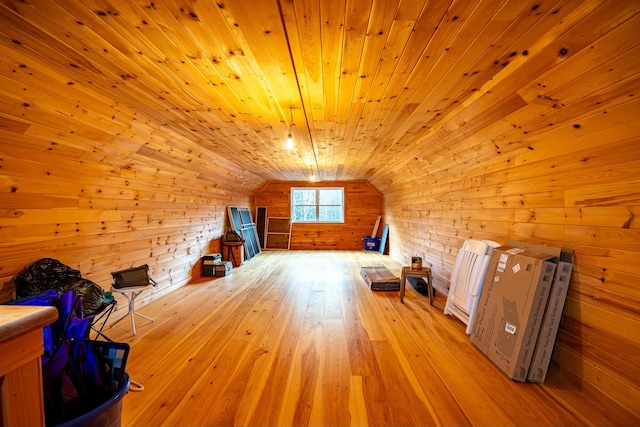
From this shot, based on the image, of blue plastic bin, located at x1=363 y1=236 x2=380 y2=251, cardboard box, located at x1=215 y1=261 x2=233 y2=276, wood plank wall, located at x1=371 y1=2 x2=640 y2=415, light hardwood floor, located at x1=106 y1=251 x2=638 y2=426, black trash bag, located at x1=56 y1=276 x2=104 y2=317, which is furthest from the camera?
blue plastic bin, located at x1=363 y1=236 x2=380 y2=251

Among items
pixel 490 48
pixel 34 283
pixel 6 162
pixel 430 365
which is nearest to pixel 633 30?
pixel 490 48

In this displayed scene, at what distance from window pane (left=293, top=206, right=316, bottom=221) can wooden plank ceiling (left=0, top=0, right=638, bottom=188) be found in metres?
5.86

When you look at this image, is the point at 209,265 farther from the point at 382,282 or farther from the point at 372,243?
the point at 372,243

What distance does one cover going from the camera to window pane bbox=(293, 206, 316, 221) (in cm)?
873

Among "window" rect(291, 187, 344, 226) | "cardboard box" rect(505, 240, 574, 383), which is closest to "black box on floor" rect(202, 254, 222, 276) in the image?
"window" rect(291, 187, 344, 226)

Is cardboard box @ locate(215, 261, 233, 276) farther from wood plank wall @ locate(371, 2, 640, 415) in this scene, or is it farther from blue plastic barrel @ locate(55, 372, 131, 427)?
wood plank wall @ locate(371, 2, 640, 415)

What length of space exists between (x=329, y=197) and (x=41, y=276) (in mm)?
7216

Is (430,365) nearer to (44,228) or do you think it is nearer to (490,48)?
(490,48)

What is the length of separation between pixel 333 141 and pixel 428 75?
6.19 ft

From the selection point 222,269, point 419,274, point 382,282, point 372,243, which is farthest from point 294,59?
point 372,243

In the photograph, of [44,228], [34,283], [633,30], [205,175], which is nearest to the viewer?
[633,30]

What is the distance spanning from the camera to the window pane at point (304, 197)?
8.75 meters

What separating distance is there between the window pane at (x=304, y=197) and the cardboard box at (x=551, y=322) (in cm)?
718

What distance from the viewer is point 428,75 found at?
1885 mm
